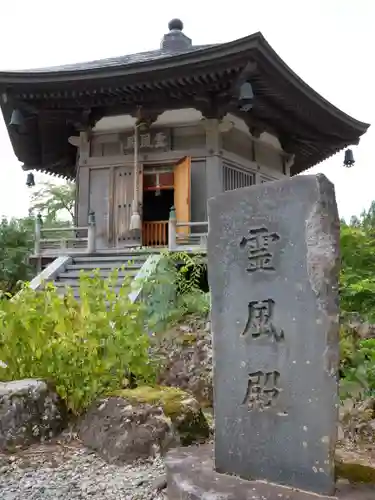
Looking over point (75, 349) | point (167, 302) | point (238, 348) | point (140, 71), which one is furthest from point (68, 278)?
point (238, 348)

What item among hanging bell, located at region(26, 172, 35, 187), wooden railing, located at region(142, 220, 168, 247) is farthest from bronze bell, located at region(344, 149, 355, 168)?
hanging bell, located at region(26, 172, 35, 187)

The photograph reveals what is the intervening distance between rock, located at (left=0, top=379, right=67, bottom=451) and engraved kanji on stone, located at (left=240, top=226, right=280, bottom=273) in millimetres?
2158

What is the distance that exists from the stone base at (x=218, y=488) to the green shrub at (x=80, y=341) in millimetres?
1223

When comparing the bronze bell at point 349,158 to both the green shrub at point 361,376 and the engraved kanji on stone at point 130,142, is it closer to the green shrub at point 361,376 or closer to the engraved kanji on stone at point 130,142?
the engraved kanji on stone at point 130,142

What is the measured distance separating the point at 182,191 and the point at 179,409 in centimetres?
778

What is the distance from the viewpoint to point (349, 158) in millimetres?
13570

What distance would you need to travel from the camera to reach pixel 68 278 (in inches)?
362

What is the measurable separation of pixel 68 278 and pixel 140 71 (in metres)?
4.10

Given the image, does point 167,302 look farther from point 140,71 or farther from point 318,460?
point 140,71

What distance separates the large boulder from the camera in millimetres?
3594

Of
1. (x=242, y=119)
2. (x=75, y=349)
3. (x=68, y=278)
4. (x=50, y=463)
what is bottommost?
(x=50, y=463)

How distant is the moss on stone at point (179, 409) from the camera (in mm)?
3779

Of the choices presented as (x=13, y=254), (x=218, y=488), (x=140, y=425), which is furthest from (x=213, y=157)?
(x=218, y=488)

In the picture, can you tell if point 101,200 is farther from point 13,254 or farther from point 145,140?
point 13,254
